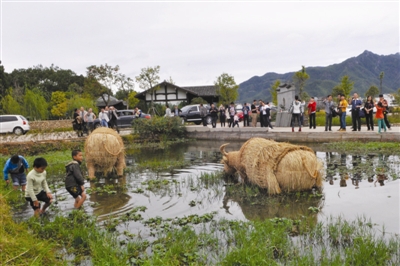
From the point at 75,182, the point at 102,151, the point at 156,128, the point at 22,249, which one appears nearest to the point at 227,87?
the point at 156,128

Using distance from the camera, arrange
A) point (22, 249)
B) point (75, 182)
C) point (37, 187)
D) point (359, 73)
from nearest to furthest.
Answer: point (22, 249)
point (37, 187)
point (75, 182)
point (359, 73)

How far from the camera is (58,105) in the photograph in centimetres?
4672

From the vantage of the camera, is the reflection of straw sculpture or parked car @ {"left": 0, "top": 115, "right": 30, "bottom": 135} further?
parked car @ {"left": 0, "top": 115, "right": 30, "bottom": 135}

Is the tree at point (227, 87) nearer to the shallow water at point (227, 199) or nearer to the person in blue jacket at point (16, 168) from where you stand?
the shallow water at point (227, 199)

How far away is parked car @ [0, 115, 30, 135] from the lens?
26516 millimetres

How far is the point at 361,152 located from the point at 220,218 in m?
8.81

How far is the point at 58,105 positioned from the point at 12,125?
20921mm

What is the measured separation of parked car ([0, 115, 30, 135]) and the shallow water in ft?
62.7

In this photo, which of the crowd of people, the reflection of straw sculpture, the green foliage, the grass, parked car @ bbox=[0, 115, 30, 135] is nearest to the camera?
the grass

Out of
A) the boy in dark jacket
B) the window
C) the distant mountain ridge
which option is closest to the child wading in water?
the boy in dark jacket

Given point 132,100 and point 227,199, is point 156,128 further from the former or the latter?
point 132,100

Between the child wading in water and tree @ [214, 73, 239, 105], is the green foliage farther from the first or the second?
tree @ [214, 73, 239, 105]

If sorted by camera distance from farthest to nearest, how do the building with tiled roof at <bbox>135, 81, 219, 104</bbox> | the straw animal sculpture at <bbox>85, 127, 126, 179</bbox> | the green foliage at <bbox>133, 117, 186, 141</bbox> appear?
the building with tiled roof at <bbox>135, 81, 219, 104</bbox> < the green foliage at <bbox>133, 117, 186, 141</bbox> < the straw animal sculpture at <bbox>85, 127, 126, 179</bbox>

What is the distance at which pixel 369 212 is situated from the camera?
22.0 feet
